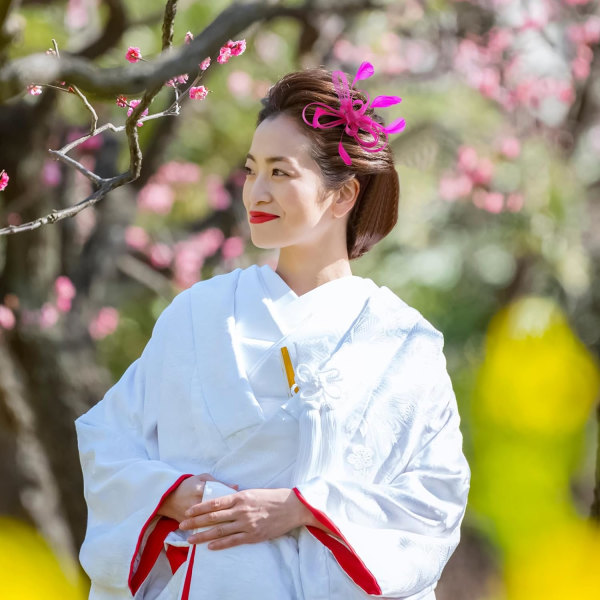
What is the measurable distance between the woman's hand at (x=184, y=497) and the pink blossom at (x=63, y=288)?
2555 millimetres

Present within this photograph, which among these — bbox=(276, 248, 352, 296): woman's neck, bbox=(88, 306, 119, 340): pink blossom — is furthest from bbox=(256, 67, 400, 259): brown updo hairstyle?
bbox=(88, 306, 119, 340): pink blossom

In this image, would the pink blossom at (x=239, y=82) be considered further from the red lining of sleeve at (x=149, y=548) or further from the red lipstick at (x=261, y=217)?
the red lining of sleeve at (x=149, y=548)

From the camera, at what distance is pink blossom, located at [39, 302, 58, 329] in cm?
421

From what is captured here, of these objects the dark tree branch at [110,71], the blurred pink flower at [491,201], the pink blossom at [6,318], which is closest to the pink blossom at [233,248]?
the pink blossom at [6,318]

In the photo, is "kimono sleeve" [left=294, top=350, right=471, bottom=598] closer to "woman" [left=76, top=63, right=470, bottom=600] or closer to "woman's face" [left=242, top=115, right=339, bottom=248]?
"woman" [left=76, top=63, right=470, bottom=600]

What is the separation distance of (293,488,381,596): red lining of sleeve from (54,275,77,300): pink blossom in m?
2.71

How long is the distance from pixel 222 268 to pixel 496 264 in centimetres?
238

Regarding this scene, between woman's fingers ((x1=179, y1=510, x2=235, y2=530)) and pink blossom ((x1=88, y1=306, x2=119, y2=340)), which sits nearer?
woman's fingers ((x1=179, y1=510, x2=235, y2=530))

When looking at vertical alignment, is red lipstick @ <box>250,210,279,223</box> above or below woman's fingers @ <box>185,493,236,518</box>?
above

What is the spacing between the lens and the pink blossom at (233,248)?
4.99 meters

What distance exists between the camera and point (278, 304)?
6.98ft

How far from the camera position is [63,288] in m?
4.38

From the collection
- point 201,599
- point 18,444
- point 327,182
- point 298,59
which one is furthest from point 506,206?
point 201,599

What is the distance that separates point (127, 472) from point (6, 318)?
7.65 feet
